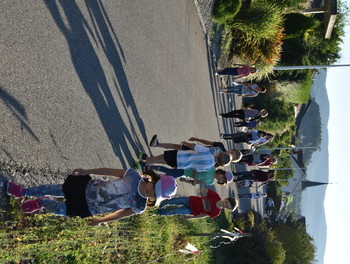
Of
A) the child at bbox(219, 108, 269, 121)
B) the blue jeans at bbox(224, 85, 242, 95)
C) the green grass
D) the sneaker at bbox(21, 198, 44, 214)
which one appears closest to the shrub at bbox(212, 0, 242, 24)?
the blue jeans at bbox(224, 85, 242, 95)

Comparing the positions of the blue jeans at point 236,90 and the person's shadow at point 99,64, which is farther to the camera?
the blue jeans at point 236,90

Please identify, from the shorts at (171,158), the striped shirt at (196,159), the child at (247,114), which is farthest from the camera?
the child at (247,114)

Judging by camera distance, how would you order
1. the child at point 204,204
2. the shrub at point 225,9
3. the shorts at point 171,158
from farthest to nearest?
1. the shrub at point 225,9
2. the child at point 204,204
3. the shorts at point 171,158

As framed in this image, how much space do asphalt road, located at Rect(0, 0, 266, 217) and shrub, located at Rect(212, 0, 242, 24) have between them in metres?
1.95

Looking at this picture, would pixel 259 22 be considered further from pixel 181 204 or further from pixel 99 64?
pixel 181 204

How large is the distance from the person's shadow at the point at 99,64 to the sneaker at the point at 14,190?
7.98ft

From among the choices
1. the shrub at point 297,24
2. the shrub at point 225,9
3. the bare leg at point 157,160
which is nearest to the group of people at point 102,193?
the bare leg at point 157,160


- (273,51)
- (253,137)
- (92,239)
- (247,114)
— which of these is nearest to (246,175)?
(253,137)

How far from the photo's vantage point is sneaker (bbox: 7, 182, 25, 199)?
4539 mm

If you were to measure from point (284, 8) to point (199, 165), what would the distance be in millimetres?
Result: 10700

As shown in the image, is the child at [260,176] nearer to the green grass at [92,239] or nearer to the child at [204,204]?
the green grass at [92,239]

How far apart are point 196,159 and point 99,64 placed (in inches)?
105

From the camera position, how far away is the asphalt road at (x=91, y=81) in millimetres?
4934

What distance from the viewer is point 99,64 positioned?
7.05 metres
